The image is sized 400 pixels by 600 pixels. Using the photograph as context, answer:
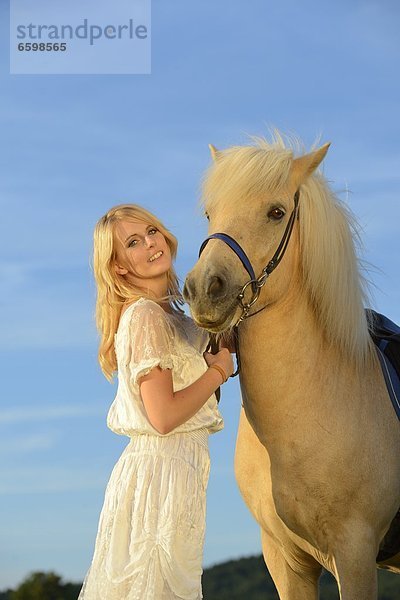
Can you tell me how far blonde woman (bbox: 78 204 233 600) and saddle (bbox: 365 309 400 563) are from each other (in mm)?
1030

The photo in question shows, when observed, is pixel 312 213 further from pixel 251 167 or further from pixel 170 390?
pixel 170 390

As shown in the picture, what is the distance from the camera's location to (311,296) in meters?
4.30

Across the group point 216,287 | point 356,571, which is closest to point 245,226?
point 216,287

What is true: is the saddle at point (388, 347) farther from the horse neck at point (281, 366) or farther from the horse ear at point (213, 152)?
the horse ear at point (213, 152)

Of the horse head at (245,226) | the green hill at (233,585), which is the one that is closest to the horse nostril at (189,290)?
the horse head at (245,226)

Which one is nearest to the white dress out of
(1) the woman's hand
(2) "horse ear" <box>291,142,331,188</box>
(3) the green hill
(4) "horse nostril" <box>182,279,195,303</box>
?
(1) the woman's hand

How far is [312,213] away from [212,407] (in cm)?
110

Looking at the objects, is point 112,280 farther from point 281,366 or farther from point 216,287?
point 281,366

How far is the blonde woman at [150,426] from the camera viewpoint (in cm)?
392

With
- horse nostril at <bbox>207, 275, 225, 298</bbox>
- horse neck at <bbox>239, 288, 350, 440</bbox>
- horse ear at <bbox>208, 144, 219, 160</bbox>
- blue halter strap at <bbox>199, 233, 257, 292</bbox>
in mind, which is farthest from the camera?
horse ear at <bbox>208, 144, 219, 160</bbox>

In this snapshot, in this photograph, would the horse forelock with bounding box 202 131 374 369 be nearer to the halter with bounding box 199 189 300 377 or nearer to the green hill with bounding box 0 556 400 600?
the halter with bounding box 199 189 300 377

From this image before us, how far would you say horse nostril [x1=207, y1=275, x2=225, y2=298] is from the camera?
369cm

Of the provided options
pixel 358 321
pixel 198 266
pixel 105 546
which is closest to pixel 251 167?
pixel 198 266

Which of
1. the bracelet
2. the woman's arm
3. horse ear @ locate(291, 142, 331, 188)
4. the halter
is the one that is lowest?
the woman's arm
